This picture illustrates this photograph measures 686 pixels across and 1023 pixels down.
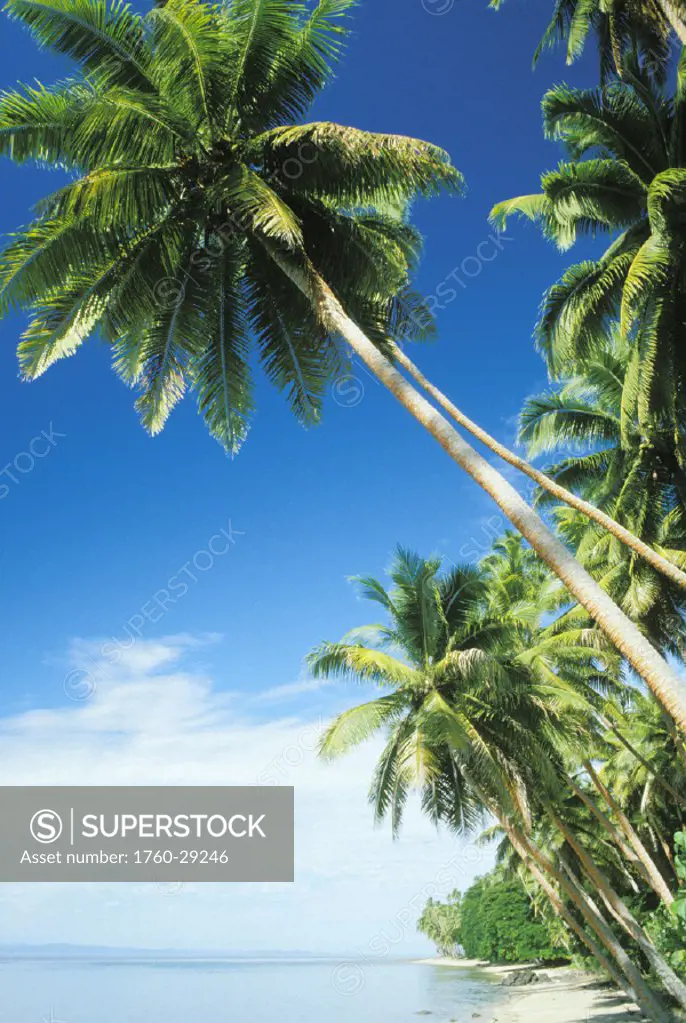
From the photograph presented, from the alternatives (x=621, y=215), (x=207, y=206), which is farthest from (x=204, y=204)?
(x=621, y=215)

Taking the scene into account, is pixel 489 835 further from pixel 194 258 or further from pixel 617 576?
pixel 194 258

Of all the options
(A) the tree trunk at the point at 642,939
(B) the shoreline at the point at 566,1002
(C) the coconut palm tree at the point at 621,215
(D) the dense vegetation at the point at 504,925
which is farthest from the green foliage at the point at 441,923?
(C) the coconut palm tree at the point at 621,215

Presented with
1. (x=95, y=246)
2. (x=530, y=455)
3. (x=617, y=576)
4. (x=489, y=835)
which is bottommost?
(x=489, y=835)

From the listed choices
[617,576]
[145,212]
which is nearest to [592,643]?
[617,576]

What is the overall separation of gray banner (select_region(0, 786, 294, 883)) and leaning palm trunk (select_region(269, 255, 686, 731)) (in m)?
7.60

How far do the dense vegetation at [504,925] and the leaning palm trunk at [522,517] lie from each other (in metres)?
30.6

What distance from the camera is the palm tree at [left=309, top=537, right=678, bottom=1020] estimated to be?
17625 millimetres

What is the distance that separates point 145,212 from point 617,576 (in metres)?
13.4

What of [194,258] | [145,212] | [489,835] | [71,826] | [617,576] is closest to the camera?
[145,212]

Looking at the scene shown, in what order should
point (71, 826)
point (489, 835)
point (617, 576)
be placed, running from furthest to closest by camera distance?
point (489, 835)
point (617, 576)
point (71, 826)

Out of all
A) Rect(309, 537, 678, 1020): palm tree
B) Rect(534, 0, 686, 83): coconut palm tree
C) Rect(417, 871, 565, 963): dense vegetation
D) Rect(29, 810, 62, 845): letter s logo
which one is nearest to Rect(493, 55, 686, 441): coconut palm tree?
Rect(534, 0, 686, 83): coconut palm tree

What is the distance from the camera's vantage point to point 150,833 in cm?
1216

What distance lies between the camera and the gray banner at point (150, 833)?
39.7 feet

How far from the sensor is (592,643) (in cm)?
1906
